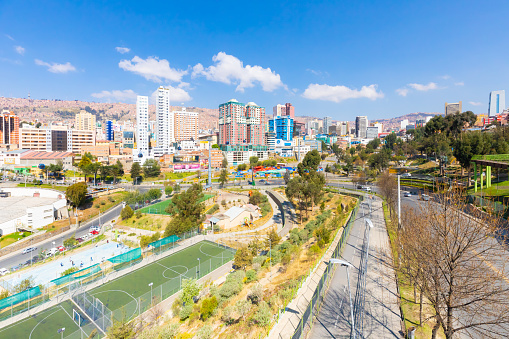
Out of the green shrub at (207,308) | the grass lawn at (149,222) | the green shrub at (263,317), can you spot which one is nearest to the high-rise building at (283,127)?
the grass lawn at (149,222)

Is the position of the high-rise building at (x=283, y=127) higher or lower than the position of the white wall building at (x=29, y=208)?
higher

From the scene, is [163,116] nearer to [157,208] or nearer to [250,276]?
[157,208]

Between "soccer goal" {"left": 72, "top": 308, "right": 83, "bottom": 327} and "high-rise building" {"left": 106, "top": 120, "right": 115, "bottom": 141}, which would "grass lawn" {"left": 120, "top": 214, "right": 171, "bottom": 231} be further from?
"high-rise building" {"left": 106, "top": 120, "right": 115, "bottom": 141}

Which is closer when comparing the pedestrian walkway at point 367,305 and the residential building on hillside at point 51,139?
the pedestrian walkway at point 367,305

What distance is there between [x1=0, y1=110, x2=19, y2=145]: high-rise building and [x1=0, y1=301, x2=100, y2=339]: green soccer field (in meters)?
121

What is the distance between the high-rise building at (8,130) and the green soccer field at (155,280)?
120m

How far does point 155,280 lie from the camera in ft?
60.1

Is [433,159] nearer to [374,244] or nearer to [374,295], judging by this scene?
[374,244]

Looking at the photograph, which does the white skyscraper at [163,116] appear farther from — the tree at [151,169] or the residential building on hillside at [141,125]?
the tree at [151,169]

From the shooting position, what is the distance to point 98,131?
463 feet

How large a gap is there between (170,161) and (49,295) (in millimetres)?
70269

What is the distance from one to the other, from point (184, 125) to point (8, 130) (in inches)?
2809

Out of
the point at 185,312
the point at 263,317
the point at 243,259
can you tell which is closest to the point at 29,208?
the point at 243,259

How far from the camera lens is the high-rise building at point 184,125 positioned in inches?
5271
